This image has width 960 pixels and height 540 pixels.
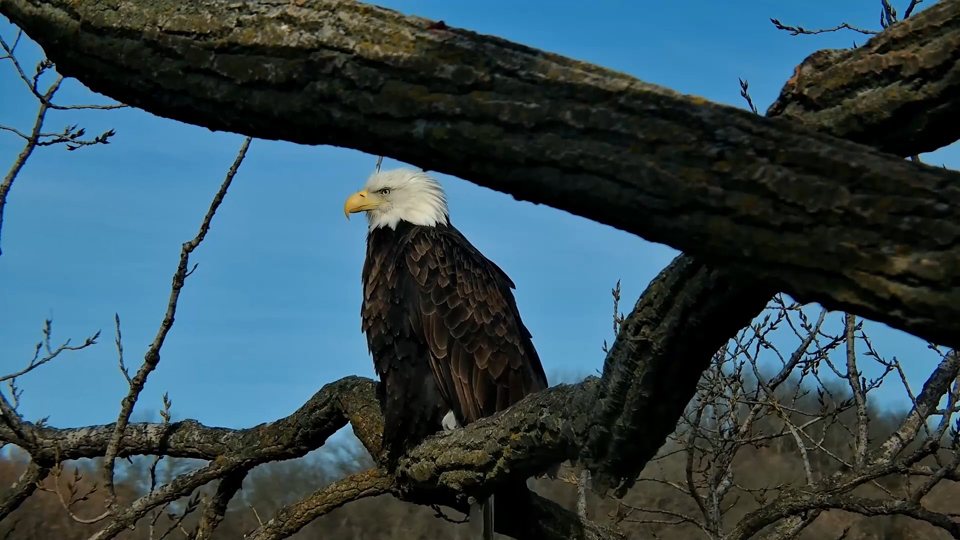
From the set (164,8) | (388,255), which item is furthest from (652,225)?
(388,255)

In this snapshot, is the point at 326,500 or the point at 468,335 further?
the point at 468,335

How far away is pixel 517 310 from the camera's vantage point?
16.3ft

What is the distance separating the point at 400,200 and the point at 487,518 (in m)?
2.04

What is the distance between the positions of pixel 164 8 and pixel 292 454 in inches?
113

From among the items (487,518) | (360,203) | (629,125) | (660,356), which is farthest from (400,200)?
(629,125)

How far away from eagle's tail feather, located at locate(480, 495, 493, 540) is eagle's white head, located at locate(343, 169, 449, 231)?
1698mm

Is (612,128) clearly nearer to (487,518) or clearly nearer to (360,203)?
(487,518)

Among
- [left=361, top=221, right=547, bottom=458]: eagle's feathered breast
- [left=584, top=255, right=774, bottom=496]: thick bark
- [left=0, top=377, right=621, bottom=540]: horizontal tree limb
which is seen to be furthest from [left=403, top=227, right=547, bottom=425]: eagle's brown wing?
[left=584, top=255, right=774, bottom=496]: thick bark

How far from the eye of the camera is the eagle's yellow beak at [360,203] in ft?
17.7

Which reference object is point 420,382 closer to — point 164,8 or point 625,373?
point 625,373

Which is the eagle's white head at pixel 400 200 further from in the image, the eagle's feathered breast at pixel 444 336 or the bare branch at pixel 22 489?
the bare branch at pixel 22 489

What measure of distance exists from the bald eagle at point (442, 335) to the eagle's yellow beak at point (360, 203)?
1.80 feet

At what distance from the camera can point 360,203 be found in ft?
17.8

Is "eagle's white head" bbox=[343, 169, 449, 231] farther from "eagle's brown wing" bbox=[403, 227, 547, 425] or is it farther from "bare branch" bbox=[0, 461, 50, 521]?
"bare branch" bbox=[0, 461, 50, 521]
